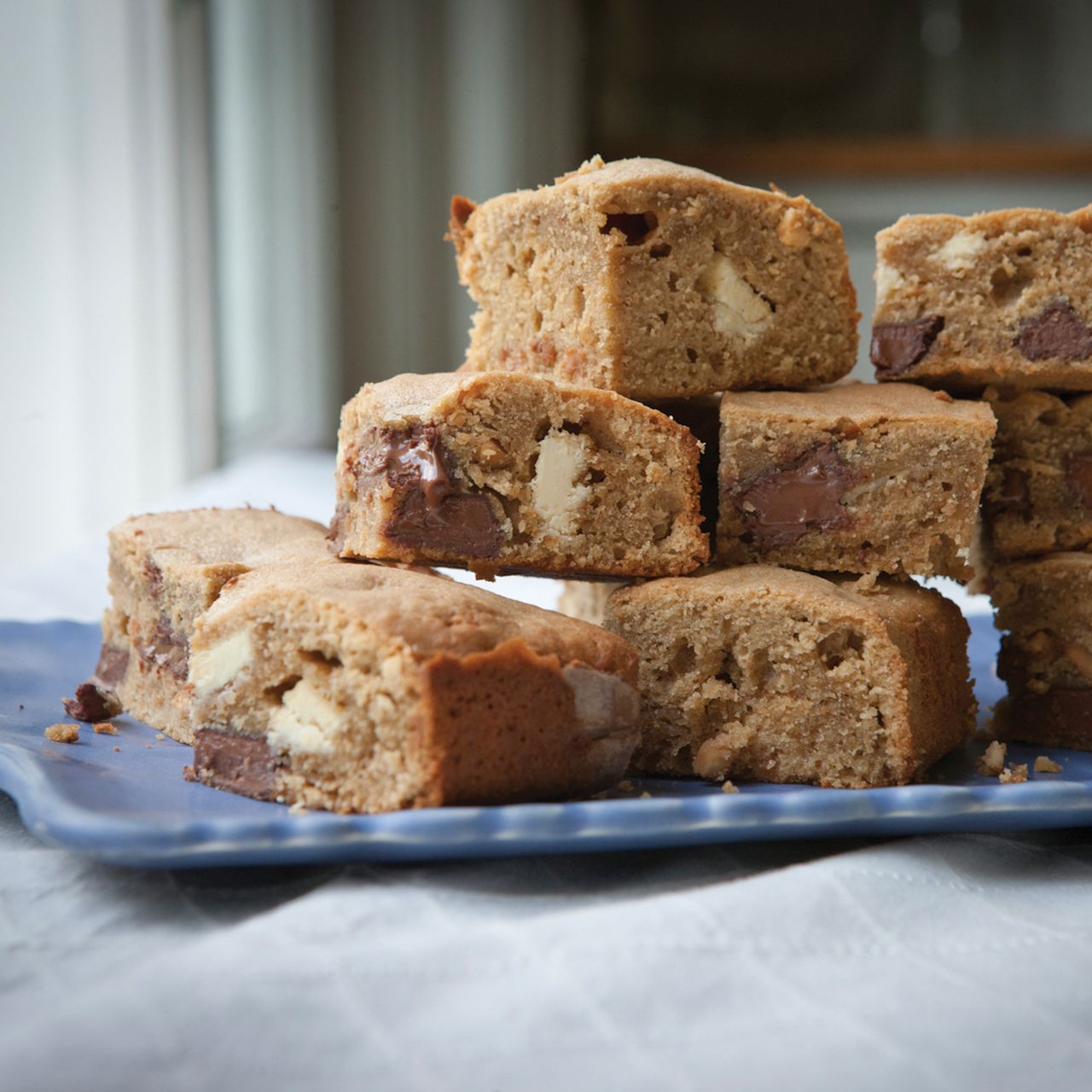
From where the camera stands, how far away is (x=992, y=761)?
1936 millimetres

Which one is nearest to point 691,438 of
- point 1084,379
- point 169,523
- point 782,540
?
point 782,540

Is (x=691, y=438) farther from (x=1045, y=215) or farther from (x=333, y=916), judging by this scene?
(x=333, y=916)

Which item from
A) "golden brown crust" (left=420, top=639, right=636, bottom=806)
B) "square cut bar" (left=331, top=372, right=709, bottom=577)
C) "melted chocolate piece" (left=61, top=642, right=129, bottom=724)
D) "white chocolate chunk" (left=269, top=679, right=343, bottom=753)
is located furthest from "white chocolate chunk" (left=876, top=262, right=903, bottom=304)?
"melted chocolate piece" (left=61, top=642, right=129, bottom=724)

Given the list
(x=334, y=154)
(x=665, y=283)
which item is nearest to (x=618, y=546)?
(x=665, y=283)

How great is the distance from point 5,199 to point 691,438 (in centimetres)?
240

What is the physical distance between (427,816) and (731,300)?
3.38ft

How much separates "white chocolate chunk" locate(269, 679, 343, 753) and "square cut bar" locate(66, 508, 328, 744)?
0.35 m

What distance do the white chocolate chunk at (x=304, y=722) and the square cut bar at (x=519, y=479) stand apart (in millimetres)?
334

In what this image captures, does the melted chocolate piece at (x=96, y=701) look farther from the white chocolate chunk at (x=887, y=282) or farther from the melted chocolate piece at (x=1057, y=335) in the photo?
the melted chocolate piece at (x=1057, y=335)

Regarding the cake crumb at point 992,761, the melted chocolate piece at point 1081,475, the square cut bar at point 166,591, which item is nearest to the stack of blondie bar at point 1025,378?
the melted chocolate piece at point 1081,475

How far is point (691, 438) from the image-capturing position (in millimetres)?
1973

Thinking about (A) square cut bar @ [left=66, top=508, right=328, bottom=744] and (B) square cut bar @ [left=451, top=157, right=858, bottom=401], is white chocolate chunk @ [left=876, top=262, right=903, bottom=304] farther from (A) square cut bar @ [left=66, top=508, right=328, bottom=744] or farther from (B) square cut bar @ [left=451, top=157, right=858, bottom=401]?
(A) square cut bar @ [left=66, top=508, right=328, bottom=744]

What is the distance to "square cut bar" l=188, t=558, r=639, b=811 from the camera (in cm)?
152

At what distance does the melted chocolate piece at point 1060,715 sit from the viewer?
2117 mm
